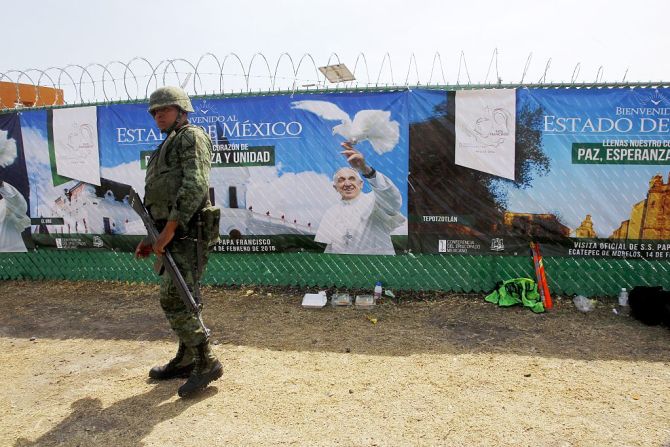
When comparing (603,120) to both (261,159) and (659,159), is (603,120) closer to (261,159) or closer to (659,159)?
(659,159)

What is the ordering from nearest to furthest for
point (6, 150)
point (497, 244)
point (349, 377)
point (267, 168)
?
point (349, 377), point (497, 244), point (267, 168), point (6, 150)

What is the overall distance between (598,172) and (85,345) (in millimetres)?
5535

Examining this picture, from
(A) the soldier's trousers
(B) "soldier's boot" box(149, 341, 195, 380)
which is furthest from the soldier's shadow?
(A) the soldier's trousers

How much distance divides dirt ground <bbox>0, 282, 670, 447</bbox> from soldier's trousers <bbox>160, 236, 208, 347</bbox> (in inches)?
17.7

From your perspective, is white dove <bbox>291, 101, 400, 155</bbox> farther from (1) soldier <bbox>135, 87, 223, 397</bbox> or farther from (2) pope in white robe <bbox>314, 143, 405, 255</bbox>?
(1) soldier <bbox>135, 87, 223, 397</bbox>

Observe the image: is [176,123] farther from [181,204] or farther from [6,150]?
[6,150]

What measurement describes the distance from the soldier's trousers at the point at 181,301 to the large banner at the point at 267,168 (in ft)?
7.33

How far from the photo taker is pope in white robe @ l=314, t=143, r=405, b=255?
5.14 m

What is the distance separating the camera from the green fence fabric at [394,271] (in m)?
4.89

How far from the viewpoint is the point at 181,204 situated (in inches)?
117

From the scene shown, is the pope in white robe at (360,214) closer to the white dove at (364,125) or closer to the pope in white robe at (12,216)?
the white dove at (364,125)

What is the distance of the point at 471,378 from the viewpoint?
3365 mm

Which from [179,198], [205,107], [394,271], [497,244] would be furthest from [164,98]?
[497,244]

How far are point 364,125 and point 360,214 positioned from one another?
40.6 inches
